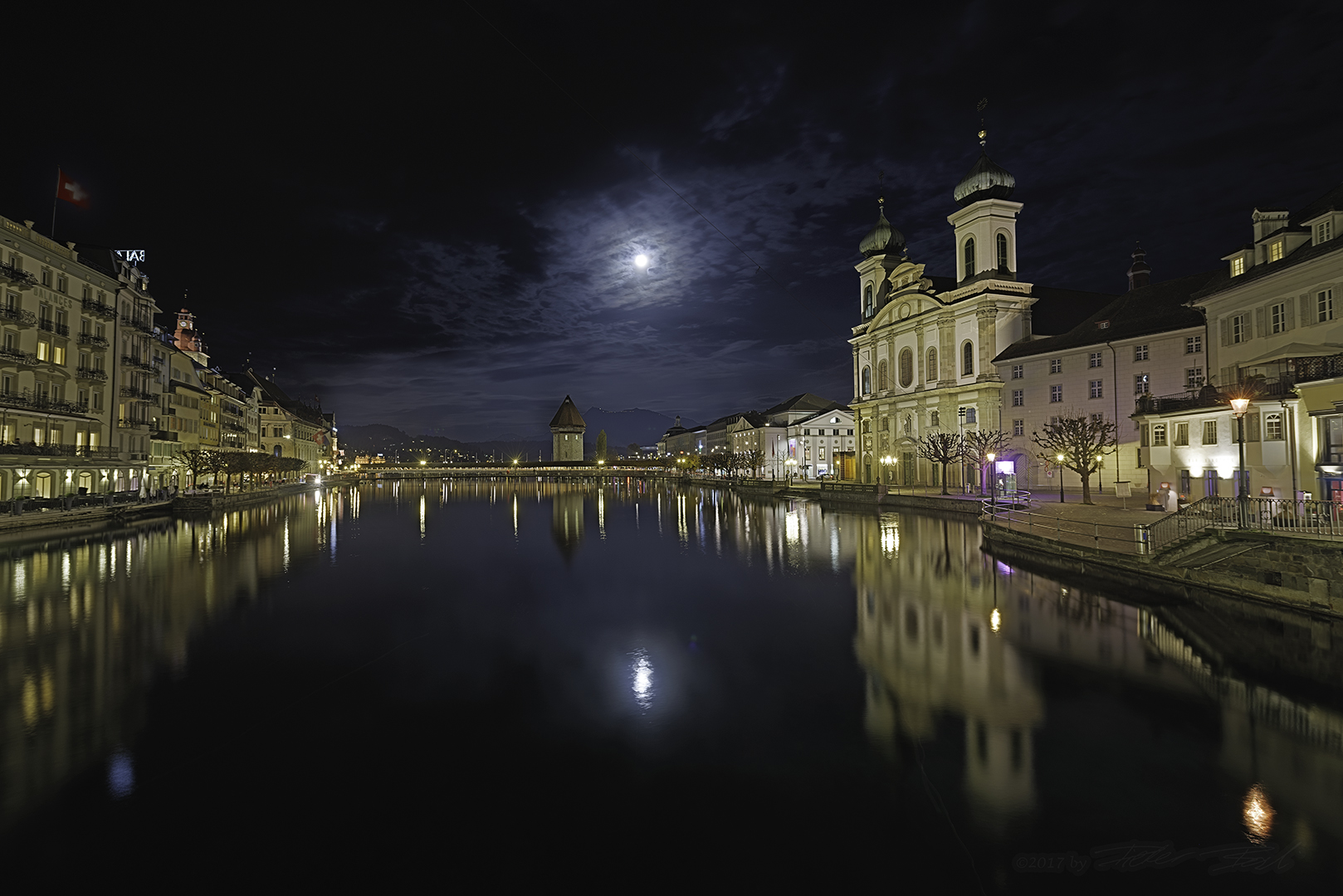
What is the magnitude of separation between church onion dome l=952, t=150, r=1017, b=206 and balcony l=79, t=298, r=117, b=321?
67.3m

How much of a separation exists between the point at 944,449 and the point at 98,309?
195 ft

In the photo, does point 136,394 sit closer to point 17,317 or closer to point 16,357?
point 17,317

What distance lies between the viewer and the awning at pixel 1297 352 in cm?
2114

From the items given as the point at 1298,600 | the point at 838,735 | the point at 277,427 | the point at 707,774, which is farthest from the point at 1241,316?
the point at 277,427

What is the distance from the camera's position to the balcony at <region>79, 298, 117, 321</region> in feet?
130

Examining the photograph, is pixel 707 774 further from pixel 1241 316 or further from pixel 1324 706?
pixel 1241 316

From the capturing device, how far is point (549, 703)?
9.37 m

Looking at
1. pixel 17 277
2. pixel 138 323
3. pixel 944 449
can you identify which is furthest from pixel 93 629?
pixel 944 449

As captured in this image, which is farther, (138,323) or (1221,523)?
(138,323)

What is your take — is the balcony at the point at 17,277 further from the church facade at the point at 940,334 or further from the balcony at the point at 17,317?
the church facade at the point at 940,334

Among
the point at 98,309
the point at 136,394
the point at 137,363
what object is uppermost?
the point at 98,309

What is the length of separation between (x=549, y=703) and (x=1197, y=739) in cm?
851

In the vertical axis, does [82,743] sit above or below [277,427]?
below

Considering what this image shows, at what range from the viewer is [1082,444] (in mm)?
34406
